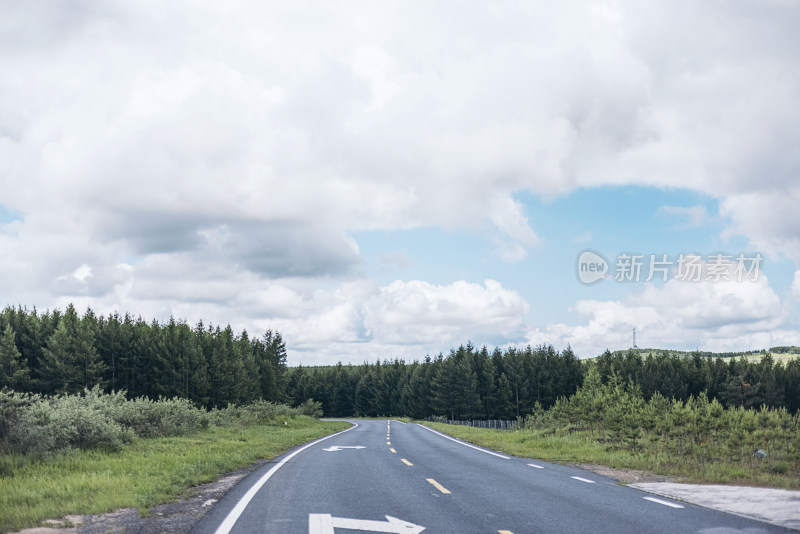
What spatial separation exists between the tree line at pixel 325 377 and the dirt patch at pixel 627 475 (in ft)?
96.8

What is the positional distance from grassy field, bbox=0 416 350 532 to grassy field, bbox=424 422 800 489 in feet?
30.9

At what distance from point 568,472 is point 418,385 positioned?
94258mm

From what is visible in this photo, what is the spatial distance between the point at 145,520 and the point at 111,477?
4297 millimetres

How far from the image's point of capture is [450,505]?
347 inches

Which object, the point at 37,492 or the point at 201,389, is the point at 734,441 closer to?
the point at 37,492

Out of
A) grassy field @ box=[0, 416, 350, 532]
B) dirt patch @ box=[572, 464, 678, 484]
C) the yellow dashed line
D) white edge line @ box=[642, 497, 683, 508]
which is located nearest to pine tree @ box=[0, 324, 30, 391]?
grassy field @ box=[0, 416, 350, 532]

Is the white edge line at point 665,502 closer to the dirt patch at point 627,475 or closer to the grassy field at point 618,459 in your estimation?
the dirt patch at point 627,475

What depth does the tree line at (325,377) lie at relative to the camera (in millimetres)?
64750

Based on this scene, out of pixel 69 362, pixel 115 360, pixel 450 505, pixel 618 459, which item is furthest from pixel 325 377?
pixel 450 505

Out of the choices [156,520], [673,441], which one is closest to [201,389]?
[673,441]

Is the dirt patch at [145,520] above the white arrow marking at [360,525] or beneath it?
beneath

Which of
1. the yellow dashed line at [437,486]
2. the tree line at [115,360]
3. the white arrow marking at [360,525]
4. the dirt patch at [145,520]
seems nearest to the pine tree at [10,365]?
the tree line at [115,360]

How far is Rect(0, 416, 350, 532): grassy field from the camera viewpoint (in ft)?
28.9

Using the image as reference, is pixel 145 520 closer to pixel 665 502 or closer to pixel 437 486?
pixel 437 486
